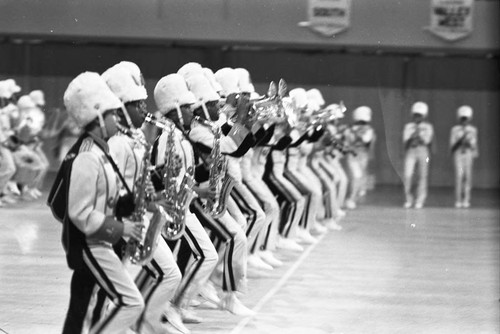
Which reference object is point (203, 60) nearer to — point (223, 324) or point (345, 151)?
point (223, 324)

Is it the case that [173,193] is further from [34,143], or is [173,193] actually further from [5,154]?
[34,143]

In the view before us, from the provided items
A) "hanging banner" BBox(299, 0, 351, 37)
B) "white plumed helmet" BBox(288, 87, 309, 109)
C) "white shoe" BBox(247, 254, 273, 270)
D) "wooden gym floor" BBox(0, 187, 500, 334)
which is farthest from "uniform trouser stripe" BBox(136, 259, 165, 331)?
"white plumed helmet" BBox(288, 87, 309, 109)

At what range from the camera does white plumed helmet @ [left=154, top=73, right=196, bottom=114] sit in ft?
27.2

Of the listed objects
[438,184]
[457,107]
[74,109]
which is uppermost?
[74,109]

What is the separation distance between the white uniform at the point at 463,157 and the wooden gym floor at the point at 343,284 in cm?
560

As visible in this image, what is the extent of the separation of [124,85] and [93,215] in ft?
4.63

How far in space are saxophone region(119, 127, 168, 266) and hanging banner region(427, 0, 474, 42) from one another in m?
6.14

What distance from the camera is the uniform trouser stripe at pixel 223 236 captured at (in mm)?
8680

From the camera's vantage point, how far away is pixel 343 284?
37.1 ft

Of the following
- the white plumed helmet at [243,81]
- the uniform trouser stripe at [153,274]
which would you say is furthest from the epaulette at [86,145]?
the white plumed helmet at [243,81]

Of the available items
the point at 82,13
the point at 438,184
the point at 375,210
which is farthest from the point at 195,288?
the point at 438,184

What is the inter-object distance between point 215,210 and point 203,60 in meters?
2.45

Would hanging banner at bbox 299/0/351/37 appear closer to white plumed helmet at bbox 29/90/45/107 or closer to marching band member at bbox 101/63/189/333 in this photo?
marching band member at bbox 101/63/189/333

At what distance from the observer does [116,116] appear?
251 inches
